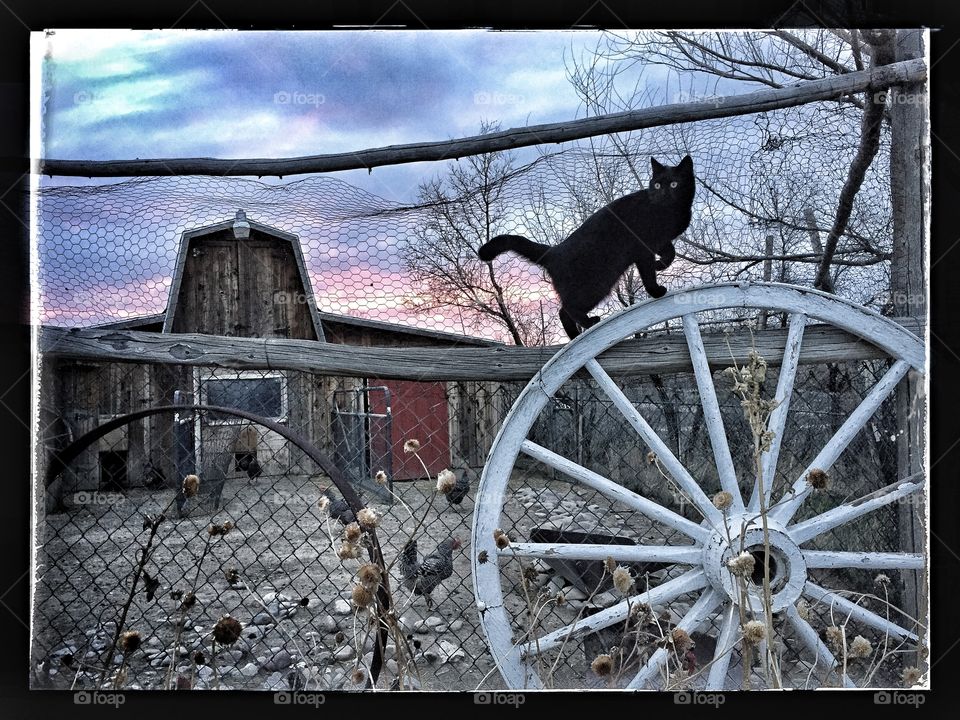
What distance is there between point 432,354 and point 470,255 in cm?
35

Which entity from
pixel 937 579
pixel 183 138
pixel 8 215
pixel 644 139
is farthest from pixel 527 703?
pixel 8 215

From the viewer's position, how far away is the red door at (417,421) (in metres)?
2.54

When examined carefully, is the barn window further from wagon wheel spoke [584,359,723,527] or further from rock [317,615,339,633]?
wagon wheel spoke [584,359,723,527]

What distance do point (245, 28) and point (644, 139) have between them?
1.31 meters

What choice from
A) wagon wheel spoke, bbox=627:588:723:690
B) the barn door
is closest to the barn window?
the barn door

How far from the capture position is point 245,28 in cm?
214

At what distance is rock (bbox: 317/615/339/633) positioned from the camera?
2.44m

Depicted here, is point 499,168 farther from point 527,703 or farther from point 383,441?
point 527,703

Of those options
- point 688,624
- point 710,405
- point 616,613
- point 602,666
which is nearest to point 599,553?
point 616,613

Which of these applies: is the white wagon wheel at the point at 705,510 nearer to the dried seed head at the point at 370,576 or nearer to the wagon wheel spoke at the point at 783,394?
the wagon wheel spoke at the point at 783,394

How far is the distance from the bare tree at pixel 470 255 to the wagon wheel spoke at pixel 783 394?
0.74 metres

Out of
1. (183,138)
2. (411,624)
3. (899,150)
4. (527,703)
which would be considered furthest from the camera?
(411,624)

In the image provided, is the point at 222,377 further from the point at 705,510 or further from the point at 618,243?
the point at 705,510

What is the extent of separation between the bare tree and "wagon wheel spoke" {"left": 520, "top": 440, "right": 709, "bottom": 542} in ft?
1.21
